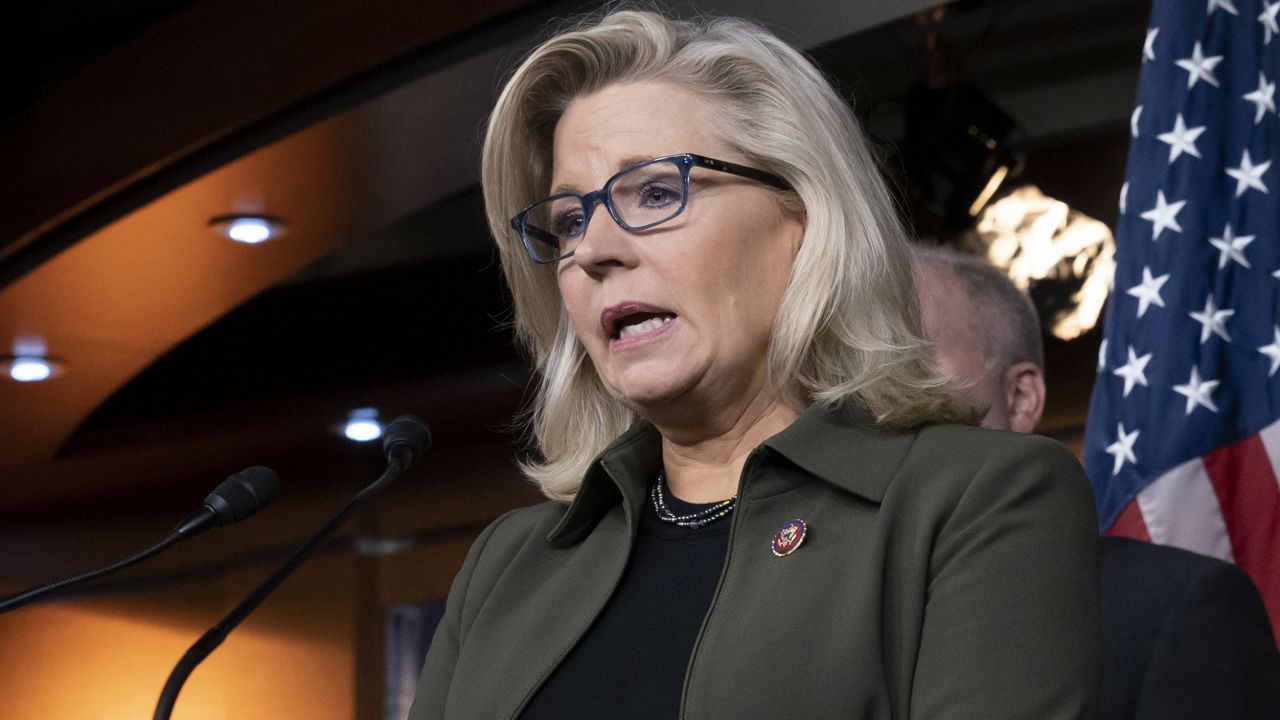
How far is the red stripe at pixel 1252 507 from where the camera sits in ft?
7.27

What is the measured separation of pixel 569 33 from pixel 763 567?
2.06 ft

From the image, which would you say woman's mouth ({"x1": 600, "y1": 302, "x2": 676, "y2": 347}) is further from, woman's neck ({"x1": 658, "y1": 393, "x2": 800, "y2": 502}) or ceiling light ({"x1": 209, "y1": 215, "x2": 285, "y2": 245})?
ceiling light ({"x1": 209, "y1": 215, "x2": 285, "y2": 245})

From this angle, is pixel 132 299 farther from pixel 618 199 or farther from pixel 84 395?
pixel 618 199

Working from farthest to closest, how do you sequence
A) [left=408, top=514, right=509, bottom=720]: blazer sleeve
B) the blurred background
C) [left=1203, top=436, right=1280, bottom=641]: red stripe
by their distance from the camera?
the blurred background < [left=1203, top=436, right=1280, bottom=641]: red stripe < [left=408, top=514, right=509, bottom=720]: blazer sleeve

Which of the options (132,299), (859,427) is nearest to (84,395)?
(132,299)

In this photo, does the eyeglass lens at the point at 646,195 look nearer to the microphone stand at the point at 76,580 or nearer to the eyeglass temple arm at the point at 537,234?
the eyeglass temple arm at the point at 537,234

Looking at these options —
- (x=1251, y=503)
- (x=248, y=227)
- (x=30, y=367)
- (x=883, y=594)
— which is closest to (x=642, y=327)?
(x=883, y=594)

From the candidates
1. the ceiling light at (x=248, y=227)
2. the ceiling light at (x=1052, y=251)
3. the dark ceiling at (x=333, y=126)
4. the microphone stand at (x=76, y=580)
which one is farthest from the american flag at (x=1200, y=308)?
the ceiling light at (x=248, y=227)

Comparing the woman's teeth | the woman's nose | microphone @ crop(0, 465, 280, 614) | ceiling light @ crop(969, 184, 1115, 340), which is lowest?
ceiling light @ crop(969, 184, 1115, 340)

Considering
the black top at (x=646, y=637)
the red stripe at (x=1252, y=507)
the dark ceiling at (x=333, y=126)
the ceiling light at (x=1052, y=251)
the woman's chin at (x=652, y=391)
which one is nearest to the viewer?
the black top at (x=646, y=637)

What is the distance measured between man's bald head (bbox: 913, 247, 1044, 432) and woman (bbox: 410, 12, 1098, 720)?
0.91 m

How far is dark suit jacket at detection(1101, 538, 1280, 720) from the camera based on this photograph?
177cm

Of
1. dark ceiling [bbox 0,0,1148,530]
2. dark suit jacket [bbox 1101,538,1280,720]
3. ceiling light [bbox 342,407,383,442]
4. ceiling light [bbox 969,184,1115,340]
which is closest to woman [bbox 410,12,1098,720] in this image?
dark suit jacket [bbox 1101,538,1280,720]

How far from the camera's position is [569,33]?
5.14ft
